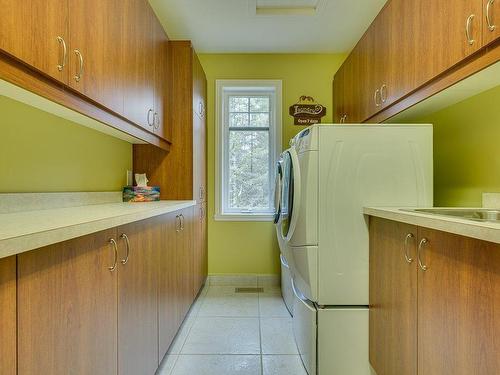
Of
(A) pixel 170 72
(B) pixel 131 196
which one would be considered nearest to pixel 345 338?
(B) pixel 131 196

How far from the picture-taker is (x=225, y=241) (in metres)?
3.29

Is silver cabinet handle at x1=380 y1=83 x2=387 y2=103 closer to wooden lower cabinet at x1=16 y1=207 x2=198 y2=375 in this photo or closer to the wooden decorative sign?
the wooden decorative sign

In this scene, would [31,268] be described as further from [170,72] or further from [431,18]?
[170,72]

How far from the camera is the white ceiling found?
244cm

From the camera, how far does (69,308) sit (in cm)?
84

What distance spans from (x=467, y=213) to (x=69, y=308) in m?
1.71

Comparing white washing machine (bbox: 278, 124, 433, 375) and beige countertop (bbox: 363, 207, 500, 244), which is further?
white washing machine (bbox: 278, 124, 433, 375)

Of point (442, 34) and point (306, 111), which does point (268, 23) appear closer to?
point (306, 111)

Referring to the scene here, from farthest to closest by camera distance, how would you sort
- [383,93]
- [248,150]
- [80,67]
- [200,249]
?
[248,150] → [200,249] → [383,93] → [80,67]

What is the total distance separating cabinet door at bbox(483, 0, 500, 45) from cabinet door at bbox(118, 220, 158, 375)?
1.53m

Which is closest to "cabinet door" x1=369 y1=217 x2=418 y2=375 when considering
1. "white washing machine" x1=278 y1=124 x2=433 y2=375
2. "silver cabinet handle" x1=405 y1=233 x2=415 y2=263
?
"silver cabinet handle" x1=405 y1=233 x2=415 y2=263

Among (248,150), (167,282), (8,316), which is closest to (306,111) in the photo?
(248,150)

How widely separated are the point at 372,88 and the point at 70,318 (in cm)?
225

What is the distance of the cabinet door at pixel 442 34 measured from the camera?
1.20 metres
